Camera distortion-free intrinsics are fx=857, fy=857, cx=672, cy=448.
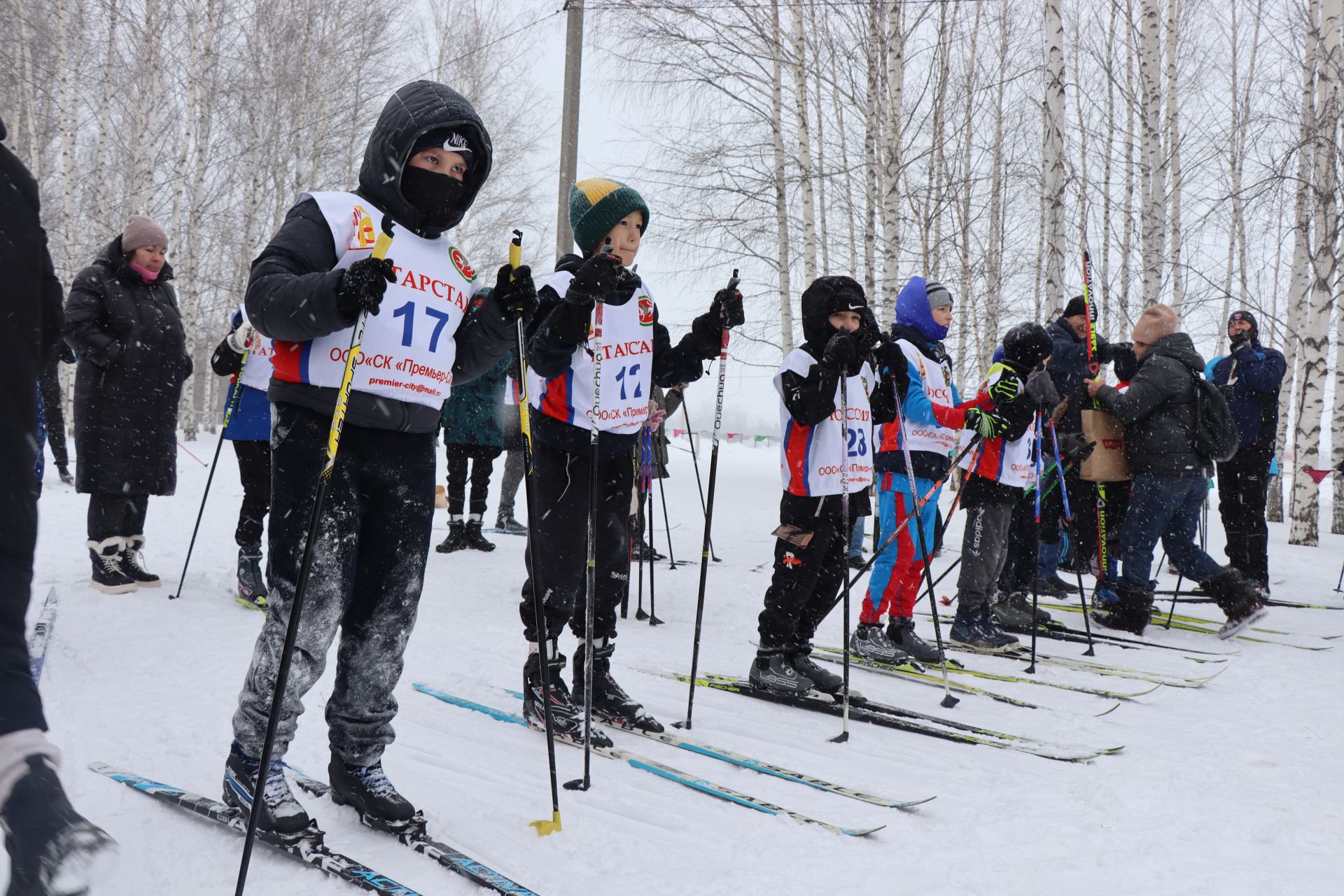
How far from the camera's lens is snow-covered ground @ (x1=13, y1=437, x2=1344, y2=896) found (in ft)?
7.48

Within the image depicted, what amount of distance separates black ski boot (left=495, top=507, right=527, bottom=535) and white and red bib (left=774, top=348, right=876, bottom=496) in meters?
4.78

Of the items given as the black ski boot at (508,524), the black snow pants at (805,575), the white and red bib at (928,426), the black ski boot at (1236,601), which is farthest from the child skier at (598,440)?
the black ski boot at (508,524)

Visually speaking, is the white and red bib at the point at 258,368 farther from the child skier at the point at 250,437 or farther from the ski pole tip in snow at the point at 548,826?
the ski pole tip in snow at the point at 548,826

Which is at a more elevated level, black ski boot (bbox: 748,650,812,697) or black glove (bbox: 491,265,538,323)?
black glove (bbox: 491,265,538,323)

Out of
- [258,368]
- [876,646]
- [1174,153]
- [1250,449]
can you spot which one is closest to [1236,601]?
[1250,449]

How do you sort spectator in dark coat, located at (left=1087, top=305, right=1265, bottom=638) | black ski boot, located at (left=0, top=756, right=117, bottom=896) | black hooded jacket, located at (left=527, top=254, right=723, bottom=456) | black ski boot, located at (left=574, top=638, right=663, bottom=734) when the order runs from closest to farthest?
black ski boot, located at (left=0, top=756, right=117, bottom=896) < black hooded jacket, located at (left=527, top=254, right=723, bottom=456) < black ski boot, located at (left=574, top=638, right=663, bottom=734) < spectator in dark coat, located at (left=1087, top=305, right=1265, bottom=638)

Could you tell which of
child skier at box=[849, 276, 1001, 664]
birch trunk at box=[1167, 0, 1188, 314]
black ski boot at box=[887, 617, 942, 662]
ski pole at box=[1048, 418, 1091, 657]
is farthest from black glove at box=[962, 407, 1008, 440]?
birch trunk at box=[1167, 0, 1188, 314]

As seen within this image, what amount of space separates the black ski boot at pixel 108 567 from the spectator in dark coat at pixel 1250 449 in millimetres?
7971

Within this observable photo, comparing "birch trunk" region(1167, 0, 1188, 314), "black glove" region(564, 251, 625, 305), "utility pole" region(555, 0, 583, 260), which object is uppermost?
"birch trunk" region(1167, 0, 1188, 314)

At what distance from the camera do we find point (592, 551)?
124 inches

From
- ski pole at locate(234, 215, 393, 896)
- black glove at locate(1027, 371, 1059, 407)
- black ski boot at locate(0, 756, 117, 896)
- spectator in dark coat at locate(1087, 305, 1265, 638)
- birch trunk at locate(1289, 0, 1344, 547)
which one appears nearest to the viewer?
black ski boot at locate(0, 756, 117, 896)

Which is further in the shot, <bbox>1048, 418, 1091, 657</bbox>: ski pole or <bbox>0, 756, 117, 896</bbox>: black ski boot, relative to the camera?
<bbox>1048, 418, 1091, 657</bbox>: ski pole

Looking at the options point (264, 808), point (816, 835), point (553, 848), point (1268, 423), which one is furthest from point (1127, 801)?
point (1268, 423)

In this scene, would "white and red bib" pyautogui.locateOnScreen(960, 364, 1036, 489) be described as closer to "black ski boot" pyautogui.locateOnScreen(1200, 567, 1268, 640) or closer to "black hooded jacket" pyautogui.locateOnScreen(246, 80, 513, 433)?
"black ski boot" pyautogui.locateOnScreen(1200, 567, 1268, 640)
